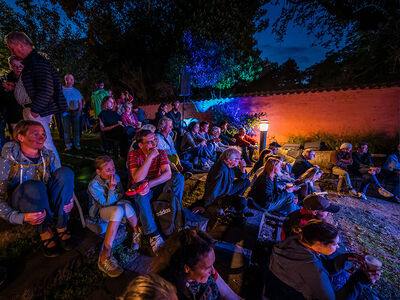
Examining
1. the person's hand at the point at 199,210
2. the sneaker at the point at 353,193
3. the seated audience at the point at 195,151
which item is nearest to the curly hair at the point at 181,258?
the person's hand at the point at 199,210

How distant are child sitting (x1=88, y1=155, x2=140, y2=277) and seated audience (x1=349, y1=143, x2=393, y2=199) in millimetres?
5798

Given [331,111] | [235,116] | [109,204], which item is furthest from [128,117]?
[331,111]

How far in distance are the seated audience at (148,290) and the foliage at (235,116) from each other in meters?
8.60

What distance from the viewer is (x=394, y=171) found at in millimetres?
5184

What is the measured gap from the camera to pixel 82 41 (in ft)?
42.9

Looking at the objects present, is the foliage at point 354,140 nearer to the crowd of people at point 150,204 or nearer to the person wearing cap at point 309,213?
the crowd of people at point 150,204

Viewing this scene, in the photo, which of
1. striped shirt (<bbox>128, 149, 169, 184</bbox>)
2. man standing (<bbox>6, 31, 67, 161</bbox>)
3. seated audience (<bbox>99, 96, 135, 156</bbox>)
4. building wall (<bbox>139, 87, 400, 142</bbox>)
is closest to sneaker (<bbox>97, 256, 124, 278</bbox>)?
striped shirt (<bbox>128, 149, 169, 184</bbox>)

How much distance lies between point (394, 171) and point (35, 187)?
303 inches

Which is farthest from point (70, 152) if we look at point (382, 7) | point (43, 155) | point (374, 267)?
point (382, 7)

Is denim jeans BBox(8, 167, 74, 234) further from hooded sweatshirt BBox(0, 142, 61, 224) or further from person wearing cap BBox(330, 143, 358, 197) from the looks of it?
person wearing cap BBox(330, 143, 358, 197)

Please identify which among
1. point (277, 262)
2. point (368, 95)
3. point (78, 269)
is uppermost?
point (368, 95)

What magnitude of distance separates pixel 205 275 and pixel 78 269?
1.48 metres

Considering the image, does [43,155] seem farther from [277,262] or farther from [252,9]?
[252,9]

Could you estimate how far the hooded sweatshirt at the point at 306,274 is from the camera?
1413 millimetres
